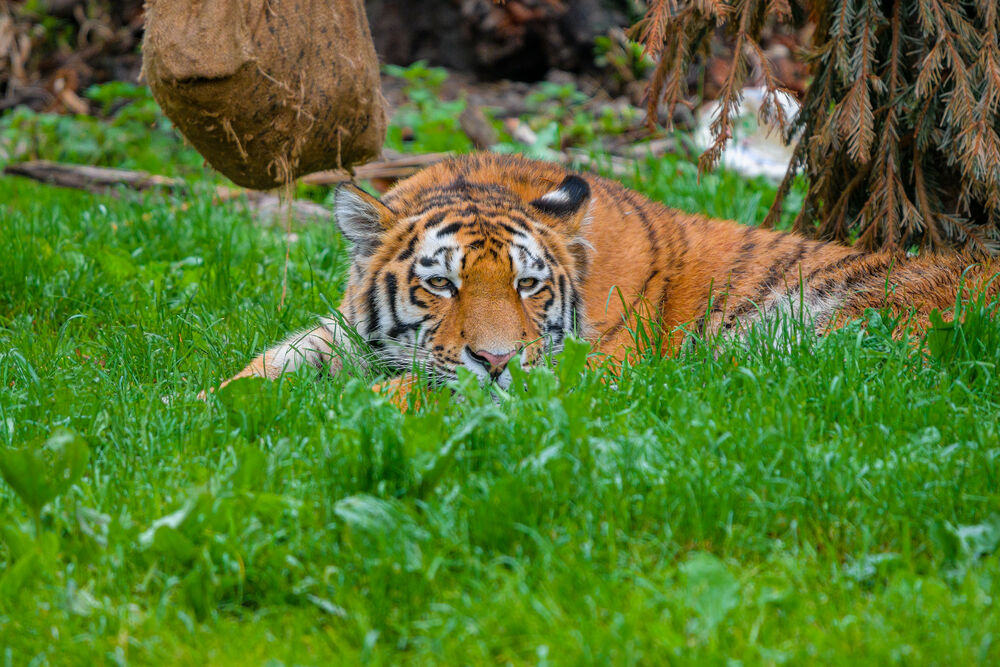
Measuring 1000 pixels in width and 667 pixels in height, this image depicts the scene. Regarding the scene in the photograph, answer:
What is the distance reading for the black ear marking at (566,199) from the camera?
14.3ft

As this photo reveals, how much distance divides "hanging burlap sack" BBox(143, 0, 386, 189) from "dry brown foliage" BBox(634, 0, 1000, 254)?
→ 138 cm

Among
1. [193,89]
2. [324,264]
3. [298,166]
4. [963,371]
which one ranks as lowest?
[324,264]

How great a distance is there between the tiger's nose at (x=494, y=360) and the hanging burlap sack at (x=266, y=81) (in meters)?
1.41

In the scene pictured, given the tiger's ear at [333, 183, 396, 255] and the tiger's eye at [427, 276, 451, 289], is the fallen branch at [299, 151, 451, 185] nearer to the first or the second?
the tiger's ear at [333, 183, 396, 255]

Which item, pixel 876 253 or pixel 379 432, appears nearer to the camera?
pixel 379 432

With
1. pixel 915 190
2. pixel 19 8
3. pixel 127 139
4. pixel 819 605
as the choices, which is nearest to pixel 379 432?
pixel 819 605

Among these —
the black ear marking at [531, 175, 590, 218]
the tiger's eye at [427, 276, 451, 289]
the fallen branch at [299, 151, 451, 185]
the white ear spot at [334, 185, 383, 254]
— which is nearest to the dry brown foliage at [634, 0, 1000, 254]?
the black ear marking at [531, 175, 590, 218]

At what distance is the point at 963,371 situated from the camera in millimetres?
3424

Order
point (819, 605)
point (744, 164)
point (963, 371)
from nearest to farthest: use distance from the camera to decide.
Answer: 1. point (819, 605)
2. point (963, 371)
3. point (744, 164)

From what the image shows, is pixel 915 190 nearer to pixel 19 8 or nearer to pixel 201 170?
pixel 201 170

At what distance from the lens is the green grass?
2.22 meters

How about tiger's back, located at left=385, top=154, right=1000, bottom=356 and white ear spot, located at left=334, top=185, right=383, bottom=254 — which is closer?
tiger's back, located at left=385, top=154, right=1000, bottom=356

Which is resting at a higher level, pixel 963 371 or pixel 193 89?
pixel 193 89

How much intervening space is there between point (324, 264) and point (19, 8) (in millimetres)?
7874
